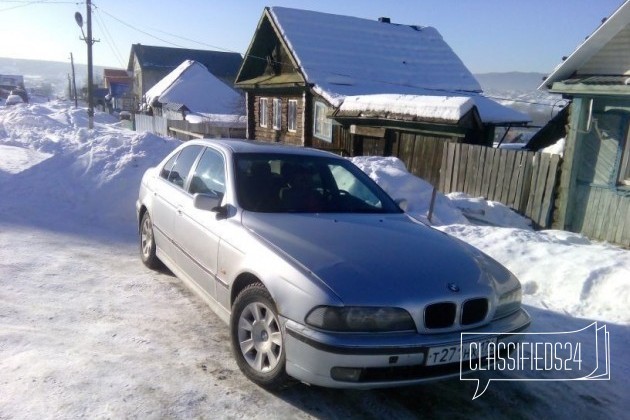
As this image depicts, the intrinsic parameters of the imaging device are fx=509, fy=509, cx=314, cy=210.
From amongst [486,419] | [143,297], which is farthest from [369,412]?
[143,297]

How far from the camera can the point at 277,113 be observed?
2252 centimetres

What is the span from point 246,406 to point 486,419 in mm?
1464

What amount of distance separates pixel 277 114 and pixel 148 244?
17549 millimetres

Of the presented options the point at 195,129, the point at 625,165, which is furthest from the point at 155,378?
the point at 195,129

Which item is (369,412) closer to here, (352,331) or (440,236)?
(352,331)

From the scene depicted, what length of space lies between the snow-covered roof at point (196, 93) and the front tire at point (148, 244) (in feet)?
109

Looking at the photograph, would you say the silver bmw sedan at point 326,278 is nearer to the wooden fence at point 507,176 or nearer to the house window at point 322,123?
the wooden fence at point 507,176

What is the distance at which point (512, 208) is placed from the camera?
416 inches

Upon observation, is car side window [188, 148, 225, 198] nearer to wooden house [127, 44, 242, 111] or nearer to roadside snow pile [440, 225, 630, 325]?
roadside snow pile [440, 225, 630, 325]

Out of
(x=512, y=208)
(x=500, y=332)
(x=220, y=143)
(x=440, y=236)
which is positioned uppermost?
(x=220, y=143)

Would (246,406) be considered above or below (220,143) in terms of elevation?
below

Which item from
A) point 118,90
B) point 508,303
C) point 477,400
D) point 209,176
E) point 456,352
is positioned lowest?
point 477,400

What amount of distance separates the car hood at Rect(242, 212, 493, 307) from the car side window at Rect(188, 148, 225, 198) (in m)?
0.65

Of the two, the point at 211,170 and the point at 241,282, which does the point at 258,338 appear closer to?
the point at 241,282
